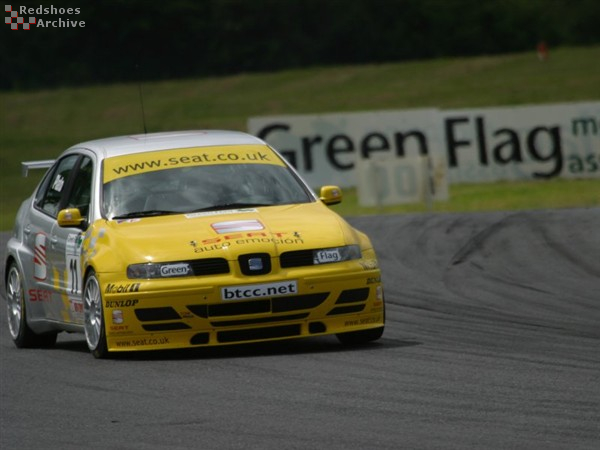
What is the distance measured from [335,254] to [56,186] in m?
2.53

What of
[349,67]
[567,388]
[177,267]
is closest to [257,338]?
[177,267]

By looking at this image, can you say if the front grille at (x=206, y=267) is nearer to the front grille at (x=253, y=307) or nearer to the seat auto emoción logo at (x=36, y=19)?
the front grille at (x=253, y=307)

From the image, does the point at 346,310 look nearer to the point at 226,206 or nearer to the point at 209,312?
the point at 209,312

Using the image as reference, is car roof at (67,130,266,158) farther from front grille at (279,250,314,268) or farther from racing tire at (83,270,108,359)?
front grille at (279,250,314,268)

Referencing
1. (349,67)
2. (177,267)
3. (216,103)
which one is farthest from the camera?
(349,67)

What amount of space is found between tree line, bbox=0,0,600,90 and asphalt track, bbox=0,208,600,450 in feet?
159

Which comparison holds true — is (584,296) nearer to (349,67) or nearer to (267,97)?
(267,97)

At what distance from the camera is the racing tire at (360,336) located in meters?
9.53

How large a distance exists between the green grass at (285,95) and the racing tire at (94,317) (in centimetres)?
2931

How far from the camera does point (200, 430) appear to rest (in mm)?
6699

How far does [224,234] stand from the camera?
9180 millimetres

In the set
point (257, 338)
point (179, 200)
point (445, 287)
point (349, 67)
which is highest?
point (179, 200)

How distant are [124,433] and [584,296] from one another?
619cm

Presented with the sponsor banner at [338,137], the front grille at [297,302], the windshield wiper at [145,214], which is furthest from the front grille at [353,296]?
the sponsor banner at [338,137]
